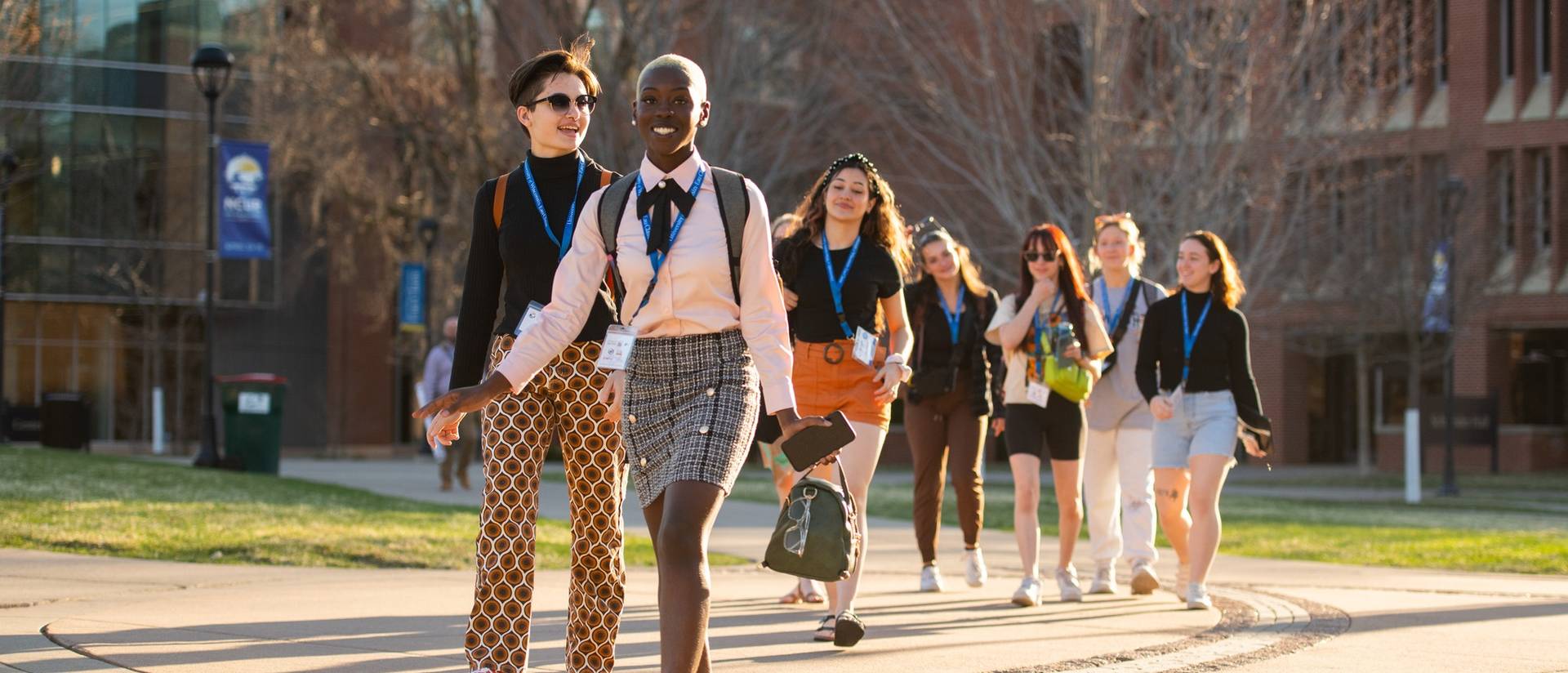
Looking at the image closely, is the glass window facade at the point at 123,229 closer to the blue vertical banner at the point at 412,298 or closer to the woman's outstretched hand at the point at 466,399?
the blue vertical banner at the point at 412,298

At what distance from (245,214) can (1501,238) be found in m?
25.7

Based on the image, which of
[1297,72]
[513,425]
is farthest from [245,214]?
[513,425]

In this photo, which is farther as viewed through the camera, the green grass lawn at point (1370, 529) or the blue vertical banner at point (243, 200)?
the blue vertical banner at point (243, 200)

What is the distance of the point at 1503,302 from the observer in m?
38.1

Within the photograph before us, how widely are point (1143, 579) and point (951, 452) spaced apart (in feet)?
4.24

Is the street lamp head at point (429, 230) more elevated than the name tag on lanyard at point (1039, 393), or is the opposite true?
the street lamp head at point (429, 230)

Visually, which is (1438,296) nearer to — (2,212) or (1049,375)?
(2,212)

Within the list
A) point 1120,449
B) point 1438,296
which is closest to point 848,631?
point 1120,449

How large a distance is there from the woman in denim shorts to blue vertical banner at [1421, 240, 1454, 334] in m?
19.7

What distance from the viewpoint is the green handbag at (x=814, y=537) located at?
195 inches

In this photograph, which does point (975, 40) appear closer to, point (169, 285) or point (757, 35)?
point (757, 35)

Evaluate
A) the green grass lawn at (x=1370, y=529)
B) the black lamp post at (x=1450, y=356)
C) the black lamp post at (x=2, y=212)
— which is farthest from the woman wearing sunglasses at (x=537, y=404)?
the black lamp post at (x=1450, y=356)

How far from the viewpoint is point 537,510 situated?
551 cm

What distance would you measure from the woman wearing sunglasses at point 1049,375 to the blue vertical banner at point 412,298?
22946 mm
